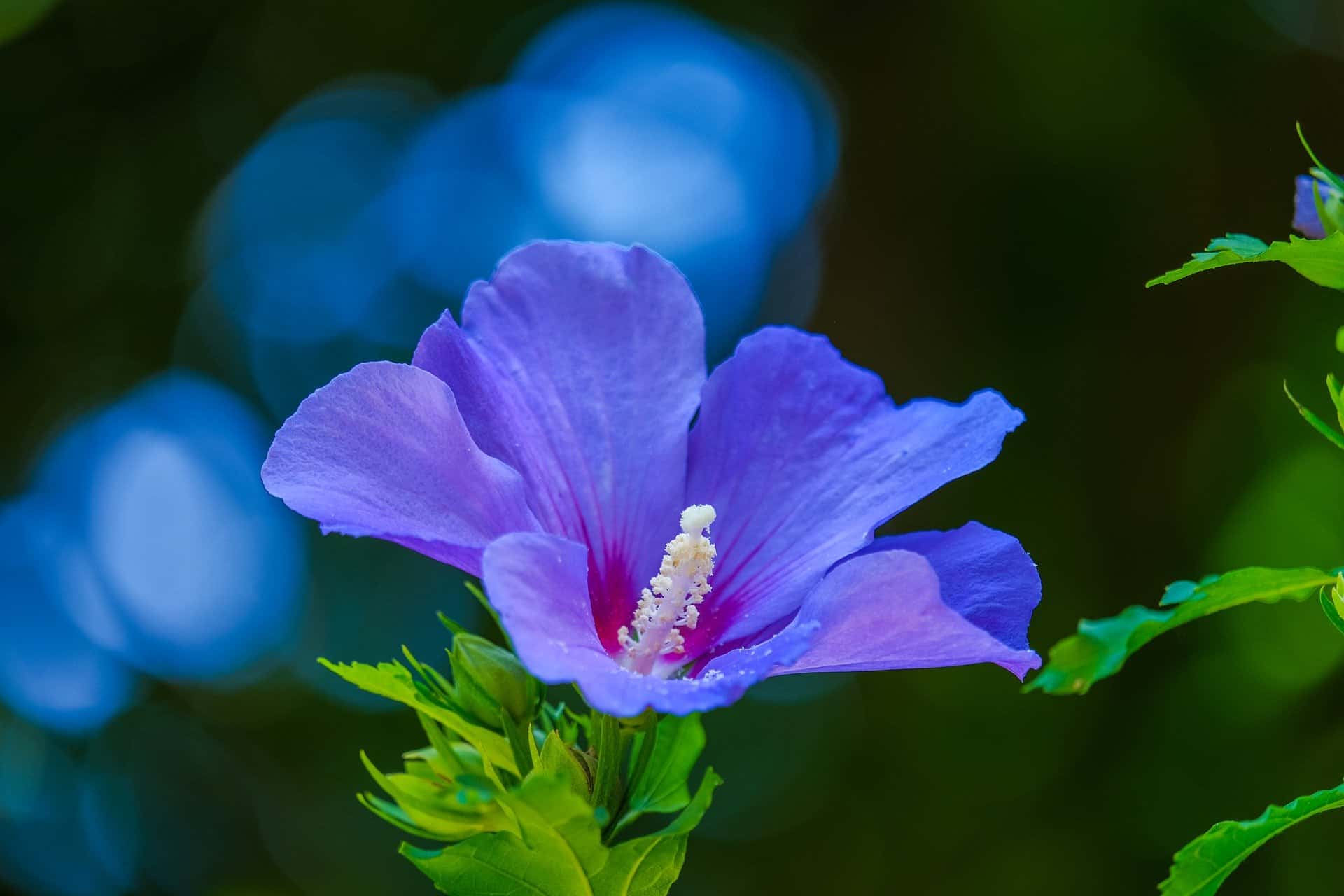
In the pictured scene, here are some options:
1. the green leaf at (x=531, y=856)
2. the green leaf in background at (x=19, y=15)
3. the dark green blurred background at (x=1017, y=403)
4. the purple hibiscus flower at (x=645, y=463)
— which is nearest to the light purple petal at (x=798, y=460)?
the purple hibiscus flower at (x=645, y=463)

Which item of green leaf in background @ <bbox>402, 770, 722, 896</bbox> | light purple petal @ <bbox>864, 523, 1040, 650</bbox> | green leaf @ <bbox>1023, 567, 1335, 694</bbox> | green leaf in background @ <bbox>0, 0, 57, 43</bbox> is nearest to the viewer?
green leaf @ <bbox>1023, 567, 1335, 694</bbox>

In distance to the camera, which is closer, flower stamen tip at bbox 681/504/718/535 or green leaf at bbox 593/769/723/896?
green leaf at bbox 593/769/723/896

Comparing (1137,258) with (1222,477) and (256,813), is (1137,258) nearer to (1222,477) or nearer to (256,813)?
(1222,477)

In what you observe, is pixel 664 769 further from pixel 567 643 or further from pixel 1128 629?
pixel 1128 629

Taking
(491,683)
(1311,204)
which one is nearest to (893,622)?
(491,683)

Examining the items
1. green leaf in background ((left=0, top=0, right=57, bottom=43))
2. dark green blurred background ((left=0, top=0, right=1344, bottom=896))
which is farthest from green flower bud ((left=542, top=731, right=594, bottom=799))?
green leaf in background ((left=0, top=0, right=57, bottom=43))

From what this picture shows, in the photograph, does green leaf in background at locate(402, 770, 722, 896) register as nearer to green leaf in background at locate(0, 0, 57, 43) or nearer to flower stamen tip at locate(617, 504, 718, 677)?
flower stamen tip at locate(617, 504, 718, 677)
